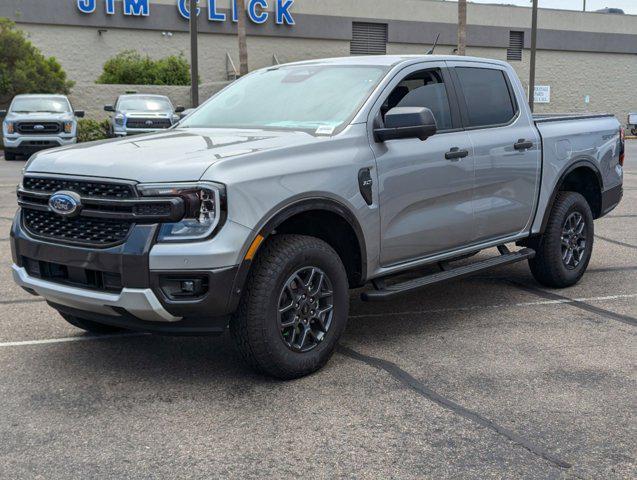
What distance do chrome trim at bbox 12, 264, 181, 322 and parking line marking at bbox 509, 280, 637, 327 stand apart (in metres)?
3.46

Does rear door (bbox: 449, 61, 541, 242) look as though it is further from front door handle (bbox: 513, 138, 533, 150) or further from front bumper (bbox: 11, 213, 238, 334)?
front bumper (bbox: 11, 213, 238, 334)

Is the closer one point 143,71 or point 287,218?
point 287,218

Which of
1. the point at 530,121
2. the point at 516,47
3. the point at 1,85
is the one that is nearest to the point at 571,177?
the point at 530,121

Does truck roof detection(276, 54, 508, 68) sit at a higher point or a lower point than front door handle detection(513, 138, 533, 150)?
higher

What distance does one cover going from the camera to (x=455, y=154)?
5.64 m

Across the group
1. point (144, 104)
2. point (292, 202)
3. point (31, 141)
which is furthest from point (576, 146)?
point (144, 104)

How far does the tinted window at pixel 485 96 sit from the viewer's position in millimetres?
6088

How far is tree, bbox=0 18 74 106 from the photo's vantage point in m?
30.4

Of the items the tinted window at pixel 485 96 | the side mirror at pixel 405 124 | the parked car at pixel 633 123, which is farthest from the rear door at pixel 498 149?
the parked car at pixel 633 123

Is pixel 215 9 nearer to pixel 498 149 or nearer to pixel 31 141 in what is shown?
pixel 31 141

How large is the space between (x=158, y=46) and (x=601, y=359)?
3498cm

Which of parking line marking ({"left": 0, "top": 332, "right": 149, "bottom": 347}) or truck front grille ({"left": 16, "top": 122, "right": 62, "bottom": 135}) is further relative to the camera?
truck front grille ({"left": 16, "top": 122, "right": 62, "bottom": 135})

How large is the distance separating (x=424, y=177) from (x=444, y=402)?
1.68 m

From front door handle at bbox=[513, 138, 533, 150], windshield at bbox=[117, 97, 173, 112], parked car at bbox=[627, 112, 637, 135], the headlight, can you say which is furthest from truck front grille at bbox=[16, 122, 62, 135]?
parked car at bbox=[627, 112, 637, 135]
